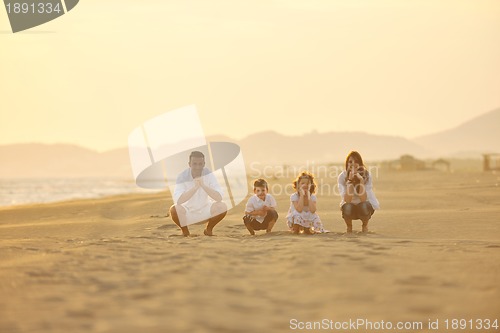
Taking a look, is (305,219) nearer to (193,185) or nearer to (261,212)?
(261,212)

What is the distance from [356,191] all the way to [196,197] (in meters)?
2.43

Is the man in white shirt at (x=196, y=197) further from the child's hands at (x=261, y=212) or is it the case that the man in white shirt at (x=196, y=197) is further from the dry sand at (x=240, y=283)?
the dry sand at (x=240, y=283)

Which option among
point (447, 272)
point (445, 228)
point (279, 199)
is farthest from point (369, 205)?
point (279, 199)

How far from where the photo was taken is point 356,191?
382 inches

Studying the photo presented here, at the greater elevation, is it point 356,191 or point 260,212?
point 356,191

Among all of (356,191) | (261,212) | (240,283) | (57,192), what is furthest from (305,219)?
(57,192)

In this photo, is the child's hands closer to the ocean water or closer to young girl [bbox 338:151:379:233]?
young girl [bbox 338:151:379:233]

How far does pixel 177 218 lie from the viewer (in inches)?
384

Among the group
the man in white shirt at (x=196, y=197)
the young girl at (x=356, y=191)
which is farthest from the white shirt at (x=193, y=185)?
the young girl at (x=356, y=191)

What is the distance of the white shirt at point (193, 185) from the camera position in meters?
9.78

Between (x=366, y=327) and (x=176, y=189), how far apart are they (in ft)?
19.3

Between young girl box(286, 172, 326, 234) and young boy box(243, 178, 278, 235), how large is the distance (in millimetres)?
474

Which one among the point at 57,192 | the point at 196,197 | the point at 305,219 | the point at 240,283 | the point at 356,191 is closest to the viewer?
the point at 240,283

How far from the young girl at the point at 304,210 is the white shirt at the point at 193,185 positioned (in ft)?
3.95
